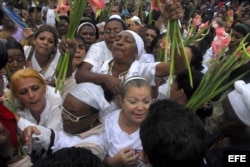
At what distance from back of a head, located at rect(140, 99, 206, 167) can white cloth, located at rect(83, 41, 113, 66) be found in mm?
1684

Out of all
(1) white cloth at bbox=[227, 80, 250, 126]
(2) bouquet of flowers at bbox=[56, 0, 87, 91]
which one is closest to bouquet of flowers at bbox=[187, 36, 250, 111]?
(1) white cloth at bbox=[227, 80, 250, 126]

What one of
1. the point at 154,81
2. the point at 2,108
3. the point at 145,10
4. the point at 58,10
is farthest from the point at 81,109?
the point at 145,10

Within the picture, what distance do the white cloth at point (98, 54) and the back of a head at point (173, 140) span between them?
168 cm

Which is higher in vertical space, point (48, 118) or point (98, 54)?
point (98, 54)

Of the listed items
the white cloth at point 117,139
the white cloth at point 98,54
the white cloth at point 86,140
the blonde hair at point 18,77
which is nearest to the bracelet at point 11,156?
the white cloth at point 86,140

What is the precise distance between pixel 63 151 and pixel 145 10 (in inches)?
235

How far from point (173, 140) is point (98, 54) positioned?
2033mm

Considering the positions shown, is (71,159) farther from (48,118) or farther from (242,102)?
(48,118)

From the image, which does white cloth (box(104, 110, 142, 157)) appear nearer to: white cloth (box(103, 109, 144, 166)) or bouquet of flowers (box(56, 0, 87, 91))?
white cloth (box(103, 109, 144, 166))

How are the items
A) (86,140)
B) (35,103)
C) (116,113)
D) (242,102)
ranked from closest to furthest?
(242,102) → (86,140) → (116,113) → (35,103)

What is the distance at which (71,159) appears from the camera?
1380mm

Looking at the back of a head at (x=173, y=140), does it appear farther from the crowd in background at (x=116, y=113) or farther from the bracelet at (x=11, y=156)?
the bracelet at (x=11, y=156)

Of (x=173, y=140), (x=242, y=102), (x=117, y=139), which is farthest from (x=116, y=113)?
(x=173, y=140)

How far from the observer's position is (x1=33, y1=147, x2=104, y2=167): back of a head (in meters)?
1.36
